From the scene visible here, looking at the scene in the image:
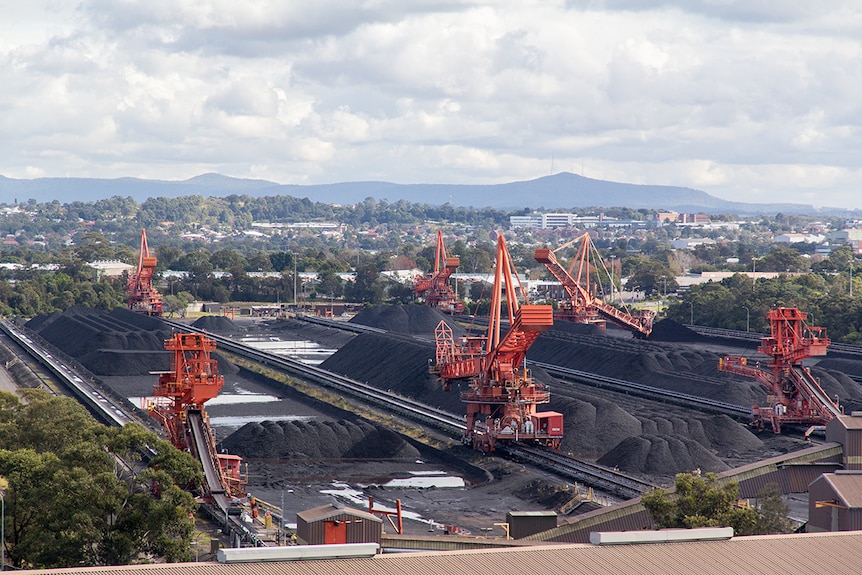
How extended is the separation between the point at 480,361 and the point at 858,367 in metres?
33.9

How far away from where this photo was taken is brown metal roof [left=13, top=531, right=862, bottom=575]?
2388cm

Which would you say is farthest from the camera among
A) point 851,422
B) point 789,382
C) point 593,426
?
point 789,382

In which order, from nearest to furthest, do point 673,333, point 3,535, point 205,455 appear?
1. point 3,535
2. point 205,455
3. point 673,333

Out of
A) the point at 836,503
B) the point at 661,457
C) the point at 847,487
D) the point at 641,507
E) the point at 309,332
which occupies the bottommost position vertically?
the point at 309,332

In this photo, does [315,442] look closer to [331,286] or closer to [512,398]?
[512,398]

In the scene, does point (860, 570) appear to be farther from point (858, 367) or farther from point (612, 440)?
point (858, 367)

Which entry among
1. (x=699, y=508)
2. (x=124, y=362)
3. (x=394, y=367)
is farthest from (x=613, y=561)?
(x=124, y=362)

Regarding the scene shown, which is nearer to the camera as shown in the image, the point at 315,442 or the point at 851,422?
the point at 851,422

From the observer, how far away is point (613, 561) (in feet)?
82.9

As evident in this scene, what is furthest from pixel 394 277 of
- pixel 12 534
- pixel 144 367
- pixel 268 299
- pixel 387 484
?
pixel 12 534

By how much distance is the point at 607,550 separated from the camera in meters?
25.8

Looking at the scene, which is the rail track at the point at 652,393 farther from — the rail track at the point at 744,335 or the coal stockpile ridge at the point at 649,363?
the rail track at the point at 744,335

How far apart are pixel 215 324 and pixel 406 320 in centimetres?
1869

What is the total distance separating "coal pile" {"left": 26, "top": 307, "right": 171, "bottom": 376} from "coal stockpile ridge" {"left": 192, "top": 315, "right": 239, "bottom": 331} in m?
5.52
